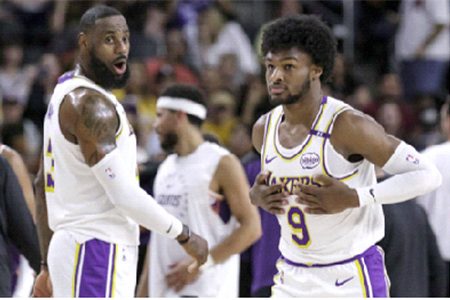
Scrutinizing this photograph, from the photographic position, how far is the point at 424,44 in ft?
42.6

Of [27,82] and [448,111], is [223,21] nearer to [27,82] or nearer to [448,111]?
[27,82]

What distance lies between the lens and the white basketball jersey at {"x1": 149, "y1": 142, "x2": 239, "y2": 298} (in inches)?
253

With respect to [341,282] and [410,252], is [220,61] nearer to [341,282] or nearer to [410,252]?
[410,252]

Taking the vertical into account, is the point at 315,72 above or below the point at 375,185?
above

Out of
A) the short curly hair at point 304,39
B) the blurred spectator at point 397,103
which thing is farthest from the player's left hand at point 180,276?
the blurred spectator at point 397,103

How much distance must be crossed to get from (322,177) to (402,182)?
0.40m

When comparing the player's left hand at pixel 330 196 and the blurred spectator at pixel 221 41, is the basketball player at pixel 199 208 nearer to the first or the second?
the player's left hand at pixel 330 196

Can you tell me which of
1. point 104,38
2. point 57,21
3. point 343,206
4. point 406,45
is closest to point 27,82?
point 57,21

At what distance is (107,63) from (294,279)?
1.53 m

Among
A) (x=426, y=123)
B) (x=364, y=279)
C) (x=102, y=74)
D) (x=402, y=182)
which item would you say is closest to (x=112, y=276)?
(x=102, y=74)

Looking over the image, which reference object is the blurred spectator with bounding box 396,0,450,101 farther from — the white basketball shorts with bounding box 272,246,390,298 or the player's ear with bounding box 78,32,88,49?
the player's ear with bounding box 78,32,88,49

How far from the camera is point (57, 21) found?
12547 millimetres

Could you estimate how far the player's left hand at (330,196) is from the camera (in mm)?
4660

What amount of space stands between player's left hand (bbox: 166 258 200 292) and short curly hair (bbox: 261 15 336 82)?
1884mm
